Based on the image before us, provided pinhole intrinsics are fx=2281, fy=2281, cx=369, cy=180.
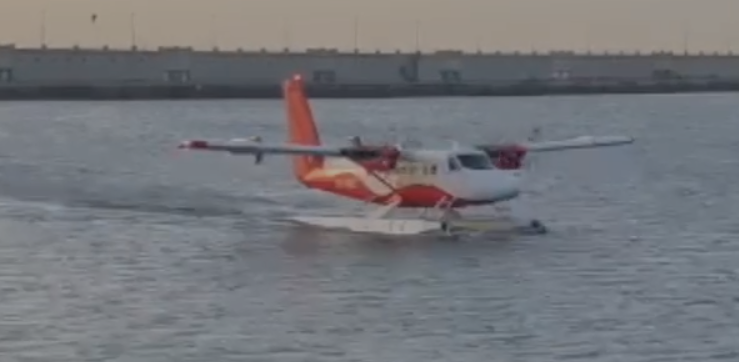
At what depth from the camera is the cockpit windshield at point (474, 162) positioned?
4019cm

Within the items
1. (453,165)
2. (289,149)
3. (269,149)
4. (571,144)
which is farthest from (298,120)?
(453,165)

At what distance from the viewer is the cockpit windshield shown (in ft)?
132

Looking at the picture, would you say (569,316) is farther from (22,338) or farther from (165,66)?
(165,66)

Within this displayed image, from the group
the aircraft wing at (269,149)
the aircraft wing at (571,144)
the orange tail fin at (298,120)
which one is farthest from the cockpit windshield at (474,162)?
the orange tail fin at (298,120)

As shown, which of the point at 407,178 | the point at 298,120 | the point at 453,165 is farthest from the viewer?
the point at 298,120

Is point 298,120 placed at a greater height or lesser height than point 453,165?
greater

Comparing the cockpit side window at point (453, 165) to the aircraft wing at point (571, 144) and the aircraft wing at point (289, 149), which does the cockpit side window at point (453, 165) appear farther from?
the aircraft wing at point (571, 144)

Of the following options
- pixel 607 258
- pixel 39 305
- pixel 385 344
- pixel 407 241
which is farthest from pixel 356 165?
pixel 385 344

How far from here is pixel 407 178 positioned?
135ft

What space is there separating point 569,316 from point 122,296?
616 cm

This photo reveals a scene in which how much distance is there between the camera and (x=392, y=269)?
3456cm

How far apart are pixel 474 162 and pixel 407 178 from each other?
1404 millimetres

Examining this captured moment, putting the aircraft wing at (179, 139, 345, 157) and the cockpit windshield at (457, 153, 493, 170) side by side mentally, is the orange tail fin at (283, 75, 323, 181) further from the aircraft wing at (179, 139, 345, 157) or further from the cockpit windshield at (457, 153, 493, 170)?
the cockpit windshield at (457, 153, 493, 170)

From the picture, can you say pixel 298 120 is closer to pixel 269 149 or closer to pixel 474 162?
pixel 269 149
